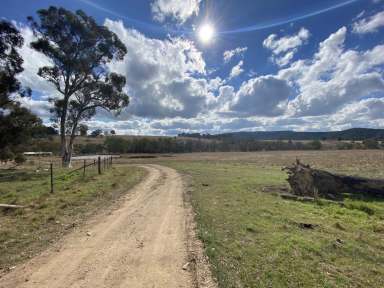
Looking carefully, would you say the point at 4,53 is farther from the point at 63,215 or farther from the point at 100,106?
the point at 63,215

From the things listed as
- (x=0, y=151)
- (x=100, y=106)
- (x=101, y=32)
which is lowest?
(x=0, y=151)

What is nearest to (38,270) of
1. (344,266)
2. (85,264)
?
Answer: (85,264)

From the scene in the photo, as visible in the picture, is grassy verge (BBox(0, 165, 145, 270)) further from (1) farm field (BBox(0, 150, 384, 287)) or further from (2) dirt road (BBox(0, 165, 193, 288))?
(2) dirt road (BBox(0, 165, 193, 288))

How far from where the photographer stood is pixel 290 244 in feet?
25.0

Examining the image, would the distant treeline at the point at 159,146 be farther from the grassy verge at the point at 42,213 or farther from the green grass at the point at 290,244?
the green grass at the point at 290,244

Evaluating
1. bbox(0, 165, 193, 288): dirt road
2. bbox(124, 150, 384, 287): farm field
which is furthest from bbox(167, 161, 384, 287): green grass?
bbox(0, 165, 193, 288): dirt road

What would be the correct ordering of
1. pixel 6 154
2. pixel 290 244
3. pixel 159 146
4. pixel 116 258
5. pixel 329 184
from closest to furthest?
pixel 116 258 < pixel 290 244 < pixel 329 184 < pixel 6 154 < pixel 159 146

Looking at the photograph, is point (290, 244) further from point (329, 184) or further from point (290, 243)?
point (329, 184)

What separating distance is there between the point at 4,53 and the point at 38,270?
925 inches

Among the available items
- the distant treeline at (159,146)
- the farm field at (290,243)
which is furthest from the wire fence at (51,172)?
the distant treeline at (159,146)

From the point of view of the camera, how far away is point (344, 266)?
6645 mm

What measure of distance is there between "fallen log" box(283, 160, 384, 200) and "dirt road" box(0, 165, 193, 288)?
10.7 metres

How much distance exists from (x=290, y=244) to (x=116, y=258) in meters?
4.55

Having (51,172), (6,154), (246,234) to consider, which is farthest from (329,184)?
(6,154)
